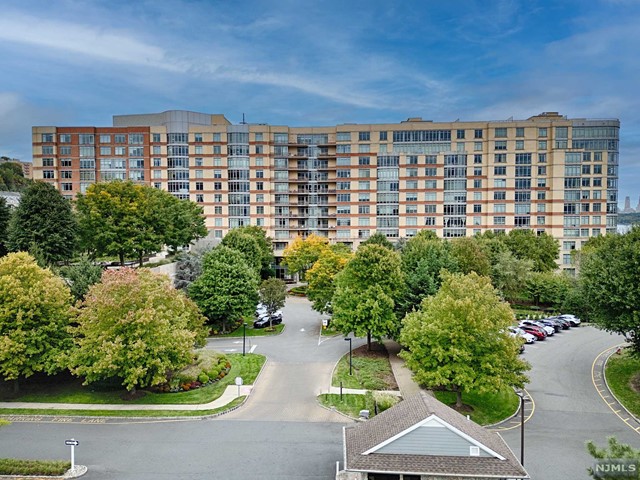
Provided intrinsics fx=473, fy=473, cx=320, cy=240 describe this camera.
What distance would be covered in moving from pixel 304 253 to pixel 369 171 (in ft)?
64.7

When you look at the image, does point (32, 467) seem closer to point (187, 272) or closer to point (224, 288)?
point (224, 288)

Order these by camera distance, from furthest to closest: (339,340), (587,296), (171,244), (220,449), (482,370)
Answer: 1. (171,244)
2. (339,340)
3. (587,296)
4. (482,370)
5. (220,449)

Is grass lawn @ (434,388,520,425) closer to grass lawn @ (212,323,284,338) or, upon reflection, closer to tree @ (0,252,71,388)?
grass lawn @ (212,323,284,338)

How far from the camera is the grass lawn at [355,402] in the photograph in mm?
27250

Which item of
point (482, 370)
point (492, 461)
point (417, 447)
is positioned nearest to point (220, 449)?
point (417, 447)

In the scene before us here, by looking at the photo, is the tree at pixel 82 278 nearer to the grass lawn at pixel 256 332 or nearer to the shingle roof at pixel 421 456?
the grass lawn at pixel 256 332

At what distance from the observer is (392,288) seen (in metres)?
38.4

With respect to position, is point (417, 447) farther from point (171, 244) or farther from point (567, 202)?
point (567, 202)

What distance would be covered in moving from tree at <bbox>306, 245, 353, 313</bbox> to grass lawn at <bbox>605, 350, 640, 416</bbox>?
24104 mm

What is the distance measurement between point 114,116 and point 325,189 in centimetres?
3979

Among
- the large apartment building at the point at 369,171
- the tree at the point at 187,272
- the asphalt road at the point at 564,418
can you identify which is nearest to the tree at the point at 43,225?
the tree at the point at 187,272

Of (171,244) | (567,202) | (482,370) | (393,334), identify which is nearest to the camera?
(482,370)

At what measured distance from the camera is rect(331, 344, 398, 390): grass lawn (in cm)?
3195

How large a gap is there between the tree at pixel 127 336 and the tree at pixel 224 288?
43.7 ft
